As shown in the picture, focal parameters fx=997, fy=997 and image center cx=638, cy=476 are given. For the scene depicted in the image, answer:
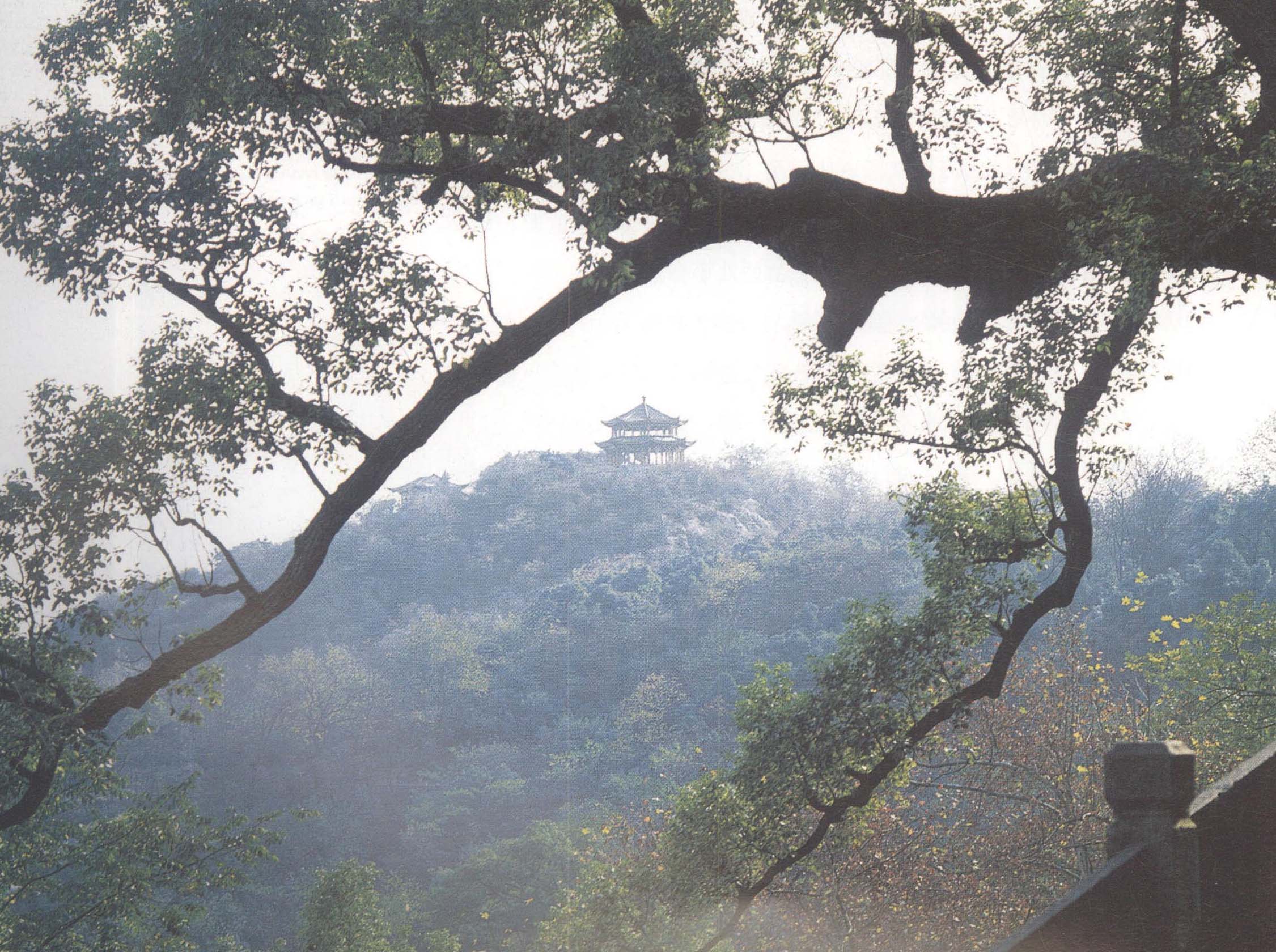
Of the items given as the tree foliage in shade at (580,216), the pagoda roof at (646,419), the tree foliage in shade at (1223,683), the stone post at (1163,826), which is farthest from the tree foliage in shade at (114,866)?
→ the pagoda roof at (646,419)

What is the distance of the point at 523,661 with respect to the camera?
45.9m

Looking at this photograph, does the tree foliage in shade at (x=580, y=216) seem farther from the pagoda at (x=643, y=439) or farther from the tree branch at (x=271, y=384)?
the pagoda at (x=643, y=439)

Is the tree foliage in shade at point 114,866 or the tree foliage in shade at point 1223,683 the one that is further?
the tree foliage in shade at point 1223,683

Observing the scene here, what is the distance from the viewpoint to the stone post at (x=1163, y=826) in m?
2.46

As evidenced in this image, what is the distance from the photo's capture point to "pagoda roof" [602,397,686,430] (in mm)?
64250

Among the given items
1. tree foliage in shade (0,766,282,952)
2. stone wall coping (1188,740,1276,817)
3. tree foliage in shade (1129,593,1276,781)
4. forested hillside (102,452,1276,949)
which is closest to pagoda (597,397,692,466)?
forested hillside (102,452,1276,949)

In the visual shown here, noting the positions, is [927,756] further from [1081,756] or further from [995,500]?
[1081,756]

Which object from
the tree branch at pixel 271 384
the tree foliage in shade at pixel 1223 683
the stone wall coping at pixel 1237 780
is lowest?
the tree foliage in shade at pixel 1223 683

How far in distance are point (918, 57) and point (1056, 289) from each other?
73.4 inches

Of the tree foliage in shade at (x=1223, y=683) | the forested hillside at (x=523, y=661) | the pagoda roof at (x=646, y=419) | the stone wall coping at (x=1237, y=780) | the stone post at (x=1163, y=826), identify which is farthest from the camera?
→ the pagoda roof at (x=646, y=419)

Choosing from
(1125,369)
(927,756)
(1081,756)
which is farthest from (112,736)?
(1125,369)

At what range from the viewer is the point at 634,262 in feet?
17.5

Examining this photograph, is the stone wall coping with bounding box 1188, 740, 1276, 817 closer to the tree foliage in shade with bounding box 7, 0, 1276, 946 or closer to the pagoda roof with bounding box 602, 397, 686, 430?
the tree foliage in shade with bounding box 7, 0, 1276, 946

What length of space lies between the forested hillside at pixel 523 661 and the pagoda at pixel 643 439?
521cm
